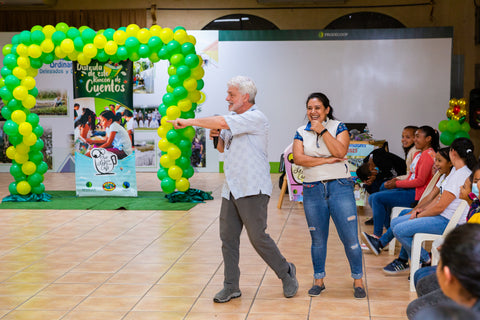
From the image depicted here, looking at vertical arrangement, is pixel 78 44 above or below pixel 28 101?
above

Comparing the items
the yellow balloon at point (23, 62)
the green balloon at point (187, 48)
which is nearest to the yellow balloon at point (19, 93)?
the yellow balloon at point (23, 62)

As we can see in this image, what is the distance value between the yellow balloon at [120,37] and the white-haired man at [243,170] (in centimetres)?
443

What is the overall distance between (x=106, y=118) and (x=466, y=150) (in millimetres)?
5365

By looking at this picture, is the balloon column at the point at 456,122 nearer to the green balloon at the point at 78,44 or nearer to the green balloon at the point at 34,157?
the green balloon at the point at 78,44

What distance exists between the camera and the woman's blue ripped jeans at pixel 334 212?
3912 millimetres

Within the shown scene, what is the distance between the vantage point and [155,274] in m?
4.68

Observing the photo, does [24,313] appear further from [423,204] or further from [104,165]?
[104,165]

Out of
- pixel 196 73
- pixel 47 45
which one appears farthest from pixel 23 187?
pixel 196 73

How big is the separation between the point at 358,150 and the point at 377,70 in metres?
4.50

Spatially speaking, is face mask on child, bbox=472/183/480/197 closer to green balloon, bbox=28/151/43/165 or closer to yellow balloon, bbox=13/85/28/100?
yellow balloon, bbox=13/85/28/100

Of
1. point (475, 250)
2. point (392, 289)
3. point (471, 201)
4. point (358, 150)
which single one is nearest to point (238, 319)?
point (392, 289)

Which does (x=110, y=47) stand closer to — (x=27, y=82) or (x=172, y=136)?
(x=27, y=82)

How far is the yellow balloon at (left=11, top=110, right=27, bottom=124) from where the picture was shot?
7.93m

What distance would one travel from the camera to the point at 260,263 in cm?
498
